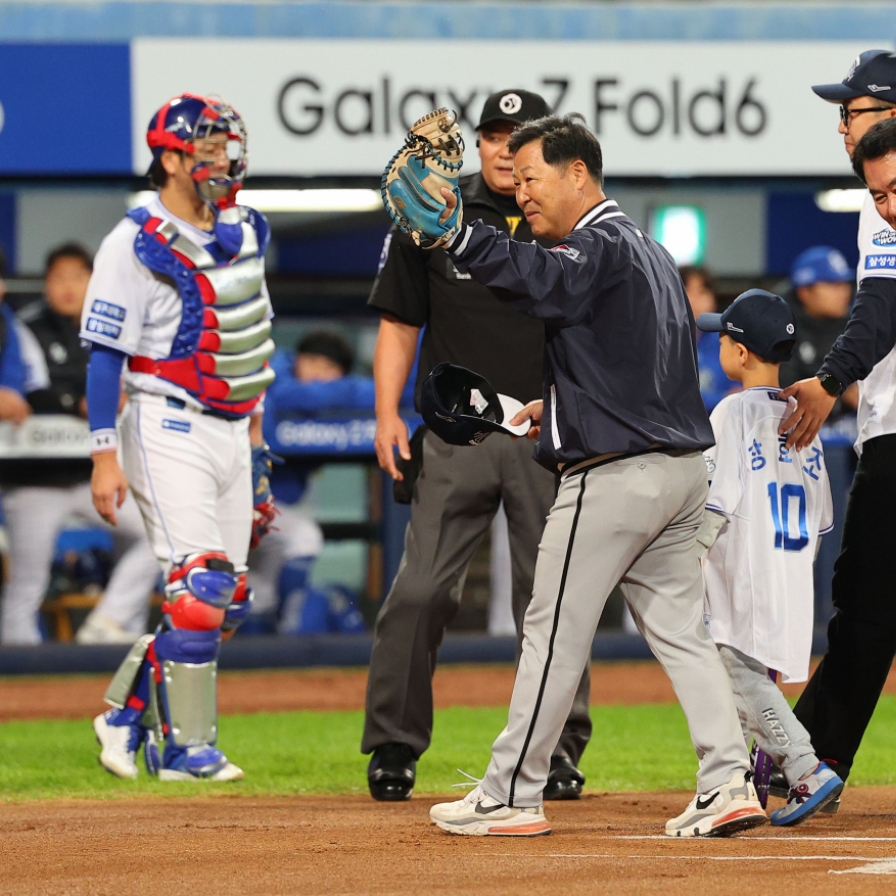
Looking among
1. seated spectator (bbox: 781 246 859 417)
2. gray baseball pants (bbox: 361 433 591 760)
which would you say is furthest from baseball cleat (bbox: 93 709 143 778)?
seated spectator (bbox: 781 246 859 417)

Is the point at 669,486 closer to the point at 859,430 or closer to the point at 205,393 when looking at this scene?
the point at 859,430

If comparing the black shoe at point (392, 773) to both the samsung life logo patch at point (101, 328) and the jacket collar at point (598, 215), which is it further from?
the jacket collar at point (598, 215)

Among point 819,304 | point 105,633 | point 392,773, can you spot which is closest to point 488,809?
point 392,773

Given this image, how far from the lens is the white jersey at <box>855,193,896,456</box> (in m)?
4.84

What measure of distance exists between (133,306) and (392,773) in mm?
1815

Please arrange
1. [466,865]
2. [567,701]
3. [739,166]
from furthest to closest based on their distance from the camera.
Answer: [739,166] → [567,701] → [466,865]

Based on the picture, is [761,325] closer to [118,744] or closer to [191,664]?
[191,664]

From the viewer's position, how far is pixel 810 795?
4578mm

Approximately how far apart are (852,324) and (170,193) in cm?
247

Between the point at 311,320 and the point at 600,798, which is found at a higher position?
the point at 311,320

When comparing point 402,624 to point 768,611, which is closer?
point 768,611

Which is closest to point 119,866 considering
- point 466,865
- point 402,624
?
point 466,865

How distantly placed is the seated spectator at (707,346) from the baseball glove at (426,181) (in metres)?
5.99

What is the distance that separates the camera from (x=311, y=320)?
39.3ft
